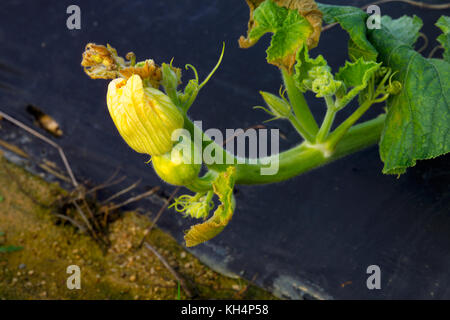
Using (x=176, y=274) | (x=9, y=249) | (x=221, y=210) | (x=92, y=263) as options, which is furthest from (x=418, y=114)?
(x=9, y=249)

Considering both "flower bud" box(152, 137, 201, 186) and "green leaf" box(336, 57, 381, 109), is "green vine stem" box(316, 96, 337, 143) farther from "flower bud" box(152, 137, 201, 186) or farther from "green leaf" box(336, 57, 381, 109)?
"flower bud" box(152, 137, 201, 186)

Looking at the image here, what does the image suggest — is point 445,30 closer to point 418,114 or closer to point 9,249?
point 418,114

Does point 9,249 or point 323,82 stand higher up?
point 323,82

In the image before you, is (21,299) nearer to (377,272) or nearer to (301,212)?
(301,212)

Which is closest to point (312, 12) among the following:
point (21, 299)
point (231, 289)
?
point (231, 289)

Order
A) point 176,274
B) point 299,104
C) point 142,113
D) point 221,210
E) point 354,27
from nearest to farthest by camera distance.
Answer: point 142,113 < point 221,210 < point 354,27 < point 299,104 < point 176,274

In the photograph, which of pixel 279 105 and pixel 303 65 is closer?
pixel 303 65
